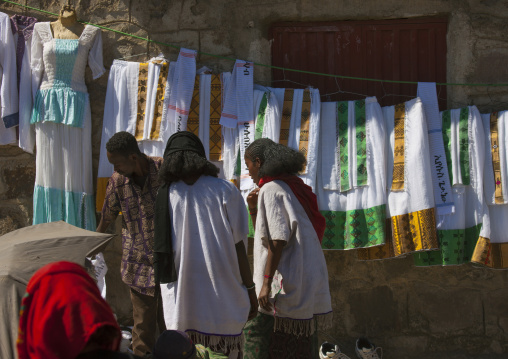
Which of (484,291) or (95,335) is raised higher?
(95,335)

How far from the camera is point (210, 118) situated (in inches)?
190

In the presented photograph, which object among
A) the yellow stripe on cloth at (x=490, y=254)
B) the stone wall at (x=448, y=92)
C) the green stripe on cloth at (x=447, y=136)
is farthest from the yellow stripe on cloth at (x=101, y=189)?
the yellow stripe on cloth at (x=490, y=254)

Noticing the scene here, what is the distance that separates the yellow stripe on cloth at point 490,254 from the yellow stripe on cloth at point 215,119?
202cm

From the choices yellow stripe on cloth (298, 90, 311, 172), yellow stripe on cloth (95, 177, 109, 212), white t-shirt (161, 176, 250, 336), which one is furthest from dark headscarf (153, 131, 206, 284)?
yellow stripe on cloth (95, 177, 109, 212)

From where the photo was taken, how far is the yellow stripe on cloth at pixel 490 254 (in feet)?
14.5

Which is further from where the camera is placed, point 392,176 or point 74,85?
point 74,85

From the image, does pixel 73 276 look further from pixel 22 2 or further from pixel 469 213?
pixel 22 2

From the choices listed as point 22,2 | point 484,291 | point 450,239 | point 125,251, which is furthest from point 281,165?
point 22,2

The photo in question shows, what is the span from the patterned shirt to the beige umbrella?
490 mm

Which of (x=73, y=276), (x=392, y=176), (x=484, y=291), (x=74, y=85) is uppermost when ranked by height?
(x=74, y=85)

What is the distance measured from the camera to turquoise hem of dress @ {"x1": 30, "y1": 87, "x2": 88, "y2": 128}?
4836mm

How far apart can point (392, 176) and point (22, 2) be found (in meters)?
3.31

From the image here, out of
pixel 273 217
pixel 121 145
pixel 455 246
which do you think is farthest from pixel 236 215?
pixel 455 246

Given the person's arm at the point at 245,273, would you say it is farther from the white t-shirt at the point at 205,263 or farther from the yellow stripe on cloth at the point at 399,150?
the yellow stripe on cloth at the point at 399,150
